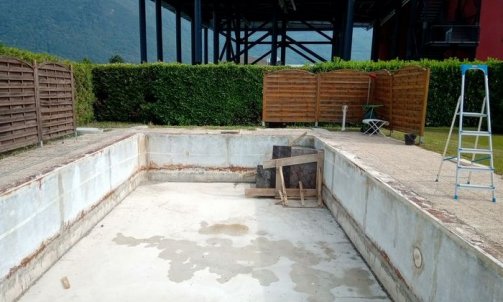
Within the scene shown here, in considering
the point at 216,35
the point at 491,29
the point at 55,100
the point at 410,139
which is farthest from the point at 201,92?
the point at 491,29

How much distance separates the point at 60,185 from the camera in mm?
5242

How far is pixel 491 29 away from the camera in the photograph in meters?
17.0

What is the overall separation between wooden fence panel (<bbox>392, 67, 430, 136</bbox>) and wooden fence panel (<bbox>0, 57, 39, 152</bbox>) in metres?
8.25

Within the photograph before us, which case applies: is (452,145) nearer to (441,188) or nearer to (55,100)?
(441,188)

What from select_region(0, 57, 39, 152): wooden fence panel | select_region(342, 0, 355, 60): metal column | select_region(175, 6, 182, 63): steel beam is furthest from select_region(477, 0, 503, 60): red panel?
select_region(0, 57, 39, 152): wooden fence panel

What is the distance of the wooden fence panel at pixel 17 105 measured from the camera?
624 centimetres

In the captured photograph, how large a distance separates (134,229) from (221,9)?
21.0 m

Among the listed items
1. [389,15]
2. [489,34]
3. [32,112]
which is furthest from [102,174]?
[389,15]

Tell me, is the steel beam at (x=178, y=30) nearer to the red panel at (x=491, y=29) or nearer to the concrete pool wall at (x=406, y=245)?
the red panel at (x=491, y=29)

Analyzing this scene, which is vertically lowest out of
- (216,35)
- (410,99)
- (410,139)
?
(410,139)

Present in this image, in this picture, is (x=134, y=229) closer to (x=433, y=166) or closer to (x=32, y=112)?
(x=32, y=112)

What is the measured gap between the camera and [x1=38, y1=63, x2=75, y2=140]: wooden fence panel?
7.59 meters

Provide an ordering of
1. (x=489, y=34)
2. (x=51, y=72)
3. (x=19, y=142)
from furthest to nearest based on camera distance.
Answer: (x=489, y=34), (x=51, y=72), (x=19, y=142)

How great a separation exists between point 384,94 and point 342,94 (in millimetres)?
1561
